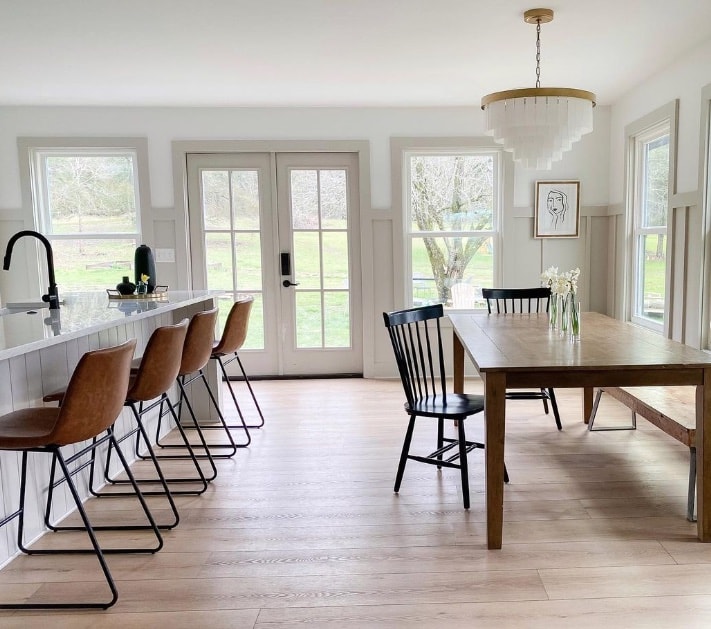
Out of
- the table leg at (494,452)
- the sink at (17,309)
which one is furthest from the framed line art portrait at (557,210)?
the sink at (17,309)

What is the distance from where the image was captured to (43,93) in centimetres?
446

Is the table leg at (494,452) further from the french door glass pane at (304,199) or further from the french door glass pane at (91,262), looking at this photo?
the french door glass pane at (91,262)

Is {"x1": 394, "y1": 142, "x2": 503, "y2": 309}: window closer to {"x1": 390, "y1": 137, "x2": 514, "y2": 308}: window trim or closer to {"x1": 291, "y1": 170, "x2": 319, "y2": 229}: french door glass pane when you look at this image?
{"x1": 390, "y1": 137, "x2": 514, "y2": 308}: window trim

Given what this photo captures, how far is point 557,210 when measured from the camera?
16.9ft

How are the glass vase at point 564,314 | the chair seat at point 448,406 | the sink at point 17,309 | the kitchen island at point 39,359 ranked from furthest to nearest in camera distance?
the sink at point 17,309 < the glass vase at point 564,314 < the chair seat at point 448,406 < the kitchen island at point 39,359

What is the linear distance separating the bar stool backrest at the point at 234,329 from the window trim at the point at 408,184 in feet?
6.35

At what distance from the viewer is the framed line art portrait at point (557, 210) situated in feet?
16.7

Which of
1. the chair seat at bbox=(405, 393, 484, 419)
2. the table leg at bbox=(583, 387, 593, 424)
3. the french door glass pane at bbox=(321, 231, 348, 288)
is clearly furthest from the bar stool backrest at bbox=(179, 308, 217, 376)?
the table leg at bbox=(583, 387, 593, 424)

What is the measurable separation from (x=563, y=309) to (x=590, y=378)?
84 centimetres

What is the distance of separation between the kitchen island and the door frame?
2015 mm

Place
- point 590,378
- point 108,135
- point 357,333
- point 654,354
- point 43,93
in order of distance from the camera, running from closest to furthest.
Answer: point 590,378 < point 654,354 < point 43,93 < point 108,135 < point 357,333

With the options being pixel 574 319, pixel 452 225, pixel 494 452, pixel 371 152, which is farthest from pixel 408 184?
pixel 494 452

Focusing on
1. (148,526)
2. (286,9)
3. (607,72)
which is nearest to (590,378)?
(148,526)

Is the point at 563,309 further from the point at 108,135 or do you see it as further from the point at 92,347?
the point at 108,135
